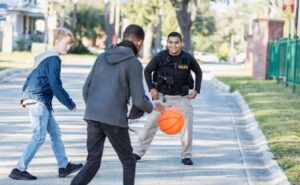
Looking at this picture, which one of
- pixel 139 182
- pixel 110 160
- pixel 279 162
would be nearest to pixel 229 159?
pixel 279 162

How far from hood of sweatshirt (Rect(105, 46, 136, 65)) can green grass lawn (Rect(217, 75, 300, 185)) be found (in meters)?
2.96

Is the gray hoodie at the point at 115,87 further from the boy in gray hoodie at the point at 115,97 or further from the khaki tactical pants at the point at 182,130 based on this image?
the khaki tactical pants at the point at 182,130

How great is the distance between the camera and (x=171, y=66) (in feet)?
36.0

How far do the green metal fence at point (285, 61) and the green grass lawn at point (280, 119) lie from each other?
0.49 meters

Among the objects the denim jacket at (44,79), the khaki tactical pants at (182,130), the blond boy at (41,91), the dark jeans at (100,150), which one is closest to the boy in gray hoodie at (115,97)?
the dark jeans at (100,150)

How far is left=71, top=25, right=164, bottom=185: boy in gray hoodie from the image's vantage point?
25.4 feet

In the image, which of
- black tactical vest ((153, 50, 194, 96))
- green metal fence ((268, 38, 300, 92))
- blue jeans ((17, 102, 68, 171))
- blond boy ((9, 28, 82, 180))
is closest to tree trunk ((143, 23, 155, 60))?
green metal fence ((268, 38, 300, 92))

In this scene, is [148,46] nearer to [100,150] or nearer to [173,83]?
[173,83]

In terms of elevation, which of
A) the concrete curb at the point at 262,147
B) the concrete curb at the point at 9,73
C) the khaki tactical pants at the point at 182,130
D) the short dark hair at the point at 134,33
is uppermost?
the short dark hair at the point at 134,33

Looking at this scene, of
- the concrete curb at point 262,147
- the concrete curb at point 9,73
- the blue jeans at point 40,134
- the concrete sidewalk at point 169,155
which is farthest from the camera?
the concrete curb at point 9,73

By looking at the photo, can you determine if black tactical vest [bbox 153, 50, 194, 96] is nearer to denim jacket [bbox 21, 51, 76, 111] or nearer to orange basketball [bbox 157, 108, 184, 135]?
orange basketball [bbox 157, 108, 184, 135]

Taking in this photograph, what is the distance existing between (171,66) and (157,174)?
1462mm

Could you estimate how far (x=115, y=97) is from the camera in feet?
25.6

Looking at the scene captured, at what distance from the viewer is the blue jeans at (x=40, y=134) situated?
9.45 metres
